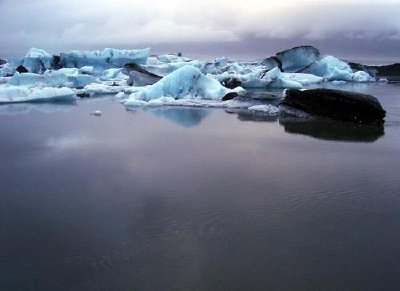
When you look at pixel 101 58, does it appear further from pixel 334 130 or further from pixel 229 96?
pixel 334 130

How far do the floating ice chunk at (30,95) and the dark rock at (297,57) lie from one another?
15.6 m

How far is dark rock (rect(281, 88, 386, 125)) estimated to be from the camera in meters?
9.01

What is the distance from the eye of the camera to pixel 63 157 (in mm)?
5809

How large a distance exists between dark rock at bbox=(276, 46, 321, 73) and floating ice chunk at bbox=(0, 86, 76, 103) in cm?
1560

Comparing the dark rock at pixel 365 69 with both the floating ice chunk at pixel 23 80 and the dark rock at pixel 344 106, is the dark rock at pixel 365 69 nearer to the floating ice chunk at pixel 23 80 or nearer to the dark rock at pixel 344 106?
the floating ice chunk at pixel 23 80

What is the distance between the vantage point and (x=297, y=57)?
25.7 m

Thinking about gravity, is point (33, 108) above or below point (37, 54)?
below

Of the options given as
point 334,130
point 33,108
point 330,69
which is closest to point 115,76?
point 330,69

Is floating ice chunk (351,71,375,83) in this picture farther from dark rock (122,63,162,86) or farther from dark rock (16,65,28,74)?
dark rock (16,65,28,74)

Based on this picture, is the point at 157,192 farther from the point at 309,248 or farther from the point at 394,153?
the point at 394,153

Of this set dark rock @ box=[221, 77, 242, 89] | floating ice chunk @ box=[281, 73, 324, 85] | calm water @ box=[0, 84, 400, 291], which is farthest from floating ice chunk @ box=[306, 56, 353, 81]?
calm water @ box=[0, 84, 400, 291]

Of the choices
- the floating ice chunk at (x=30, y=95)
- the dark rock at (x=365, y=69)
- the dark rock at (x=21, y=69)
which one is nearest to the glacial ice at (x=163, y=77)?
the floating ice chunk at (x=30, y=95)

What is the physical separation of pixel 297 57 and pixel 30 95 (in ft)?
54.4

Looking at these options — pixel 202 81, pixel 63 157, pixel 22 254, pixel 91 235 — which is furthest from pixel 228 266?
pixel 202 81
